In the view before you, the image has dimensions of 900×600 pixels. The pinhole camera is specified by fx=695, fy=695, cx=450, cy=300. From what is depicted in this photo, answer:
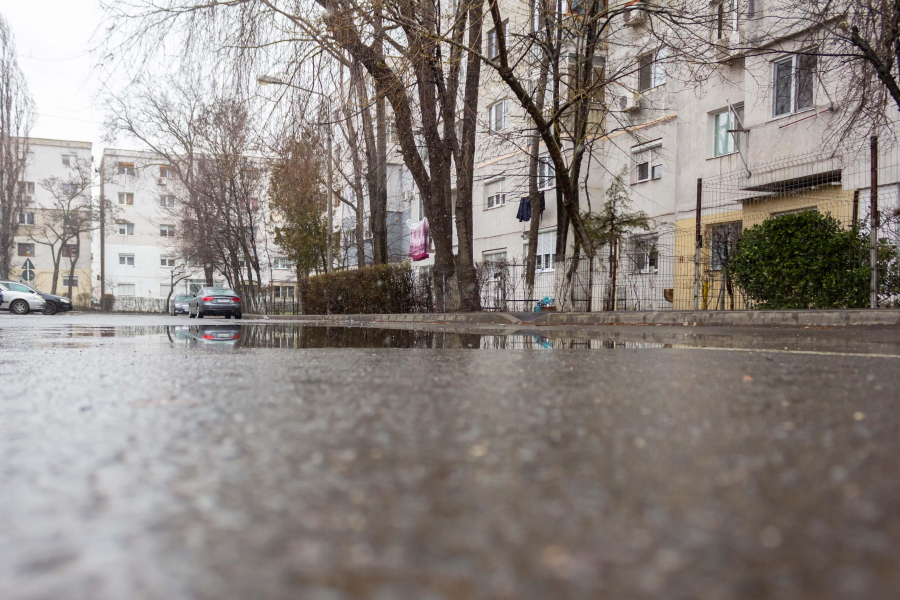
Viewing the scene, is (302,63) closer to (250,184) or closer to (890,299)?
(890,299)

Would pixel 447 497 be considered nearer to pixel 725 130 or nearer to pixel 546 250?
pixel 725 130

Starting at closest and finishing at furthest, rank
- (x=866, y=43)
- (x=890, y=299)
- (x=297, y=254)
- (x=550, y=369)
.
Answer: (x=550, y=369) → (x=866, y=43) → (x=890, y=299) → (x=297, y=254)

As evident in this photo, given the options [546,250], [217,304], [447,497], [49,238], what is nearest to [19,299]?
[217,304]

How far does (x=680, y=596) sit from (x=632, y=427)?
0.97 m

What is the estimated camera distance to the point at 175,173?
39000mm

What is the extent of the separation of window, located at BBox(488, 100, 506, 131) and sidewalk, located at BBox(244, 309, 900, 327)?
16004 millimetres

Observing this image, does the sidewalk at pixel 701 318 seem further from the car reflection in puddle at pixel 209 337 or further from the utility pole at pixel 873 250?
the car reflection in puddle at pixel 209 337

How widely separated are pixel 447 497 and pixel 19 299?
36264 mm

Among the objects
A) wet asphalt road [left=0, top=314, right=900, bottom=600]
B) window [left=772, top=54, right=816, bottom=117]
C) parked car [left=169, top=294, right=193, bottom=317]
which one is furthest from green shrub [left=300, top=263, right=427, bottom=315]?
parked car [left=169, top=294, right=193, bottom=317]

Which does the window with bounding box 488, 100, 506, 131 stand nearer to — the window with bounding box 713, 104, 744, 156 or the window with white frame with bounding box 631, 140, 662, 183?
the window with white frame with bounding box 631, 140, 662, 183

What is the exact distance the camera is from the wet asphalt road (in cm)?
67

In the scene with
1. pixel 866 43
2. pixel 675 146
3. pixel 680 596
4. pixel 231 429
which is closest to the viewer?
pixel 680 596

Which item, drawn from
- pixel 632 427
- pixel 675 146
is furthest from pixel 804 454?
pixel 675 146

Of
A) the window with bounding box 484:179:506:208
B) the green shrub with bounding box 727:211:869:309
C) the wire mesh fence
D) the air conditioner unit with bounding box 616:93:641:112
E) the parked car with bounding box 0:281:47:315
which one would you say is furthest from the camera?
the parked car with bounding box 0:281:47:315
